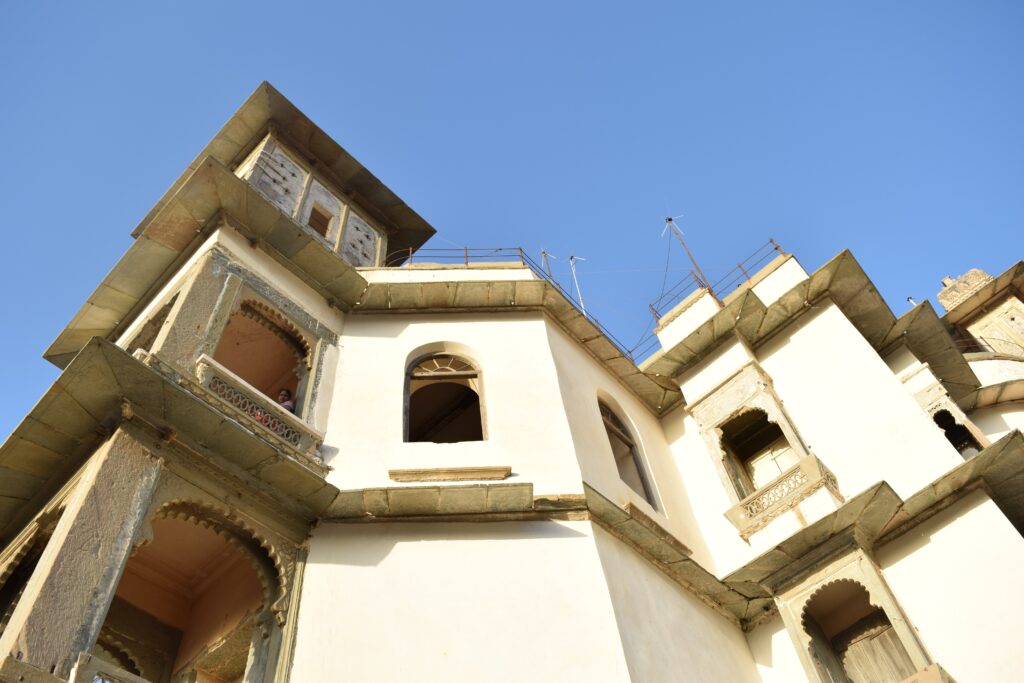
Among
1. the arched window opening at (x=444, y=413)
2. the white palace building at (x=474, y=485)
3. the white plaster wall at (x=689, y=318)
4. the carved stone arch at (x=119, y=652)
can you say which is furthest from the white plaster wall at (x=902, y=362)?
the carved stone arch at (x=119, y=652)

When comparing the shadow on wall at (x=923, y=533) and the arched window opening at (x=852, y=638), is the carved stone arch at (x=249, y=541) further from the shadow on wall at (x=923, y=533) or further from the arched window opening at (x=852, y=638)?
the shadow on wall at (x=923, y=533)

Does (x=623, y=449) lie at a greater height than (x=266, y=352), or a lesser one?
lesser

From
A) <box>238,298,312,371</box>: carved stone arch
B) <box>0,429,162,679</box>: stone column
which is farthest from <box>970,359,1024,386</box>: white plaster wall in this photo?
<box>0,429,162,679</box>: stone column

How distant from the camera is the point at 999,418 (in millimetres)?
15523

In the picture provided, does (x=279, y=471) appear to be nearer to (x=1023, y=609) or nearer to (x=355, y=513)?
(x=355, y=513)

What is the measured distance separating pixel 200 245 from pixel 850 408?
9.36 m

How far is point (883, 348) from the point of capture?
14.0m

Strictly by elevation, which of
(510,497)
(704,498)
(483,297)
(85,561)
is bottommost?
(85,561)

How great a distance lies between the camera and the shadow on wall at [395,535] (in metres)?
8.65

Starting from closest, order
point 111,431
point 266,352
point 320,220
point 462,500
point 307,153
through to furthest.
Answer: point 111,431
point 462,500
point 266,352
point 320,220
point 307,153

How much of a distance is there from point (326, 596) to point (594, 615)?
8.80 feet

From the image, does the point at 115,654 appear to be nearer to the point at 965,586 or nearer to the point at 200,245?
the point at 200,245

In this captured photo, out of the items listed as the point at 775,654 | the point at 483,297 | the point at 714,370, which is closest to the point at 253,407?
the point at 483,297

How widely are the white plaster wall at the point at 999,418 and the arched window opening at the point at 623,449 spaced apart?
7218mm
